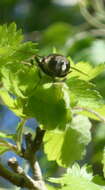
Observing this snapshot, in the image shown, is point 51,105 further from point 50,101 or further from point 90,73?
point 90,73

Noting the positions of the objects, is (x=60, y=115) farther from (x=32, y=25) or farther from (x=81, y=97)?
(x=32, y=25)

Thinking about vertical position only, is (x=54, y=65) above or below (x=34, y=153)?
above

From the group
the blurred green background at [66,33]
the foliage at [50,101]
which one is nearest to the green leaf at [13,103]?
the foliage at [50,101]

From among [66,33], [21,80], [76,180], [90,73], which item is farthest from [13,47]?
[66,33]

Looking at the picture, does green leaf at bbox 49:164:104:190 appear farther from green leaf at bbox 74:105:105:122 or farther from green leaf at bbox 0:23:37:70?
green leaf at bbox 0:23:37:70

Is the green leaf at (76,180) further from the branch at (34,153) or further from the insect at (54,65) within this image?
the insect at (54,65)

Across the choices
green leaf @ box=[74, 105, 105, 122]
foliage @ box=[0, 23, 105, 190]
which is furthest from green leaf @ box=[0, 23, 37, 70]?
green leaf @ box=[74, 105, 105, 122]
